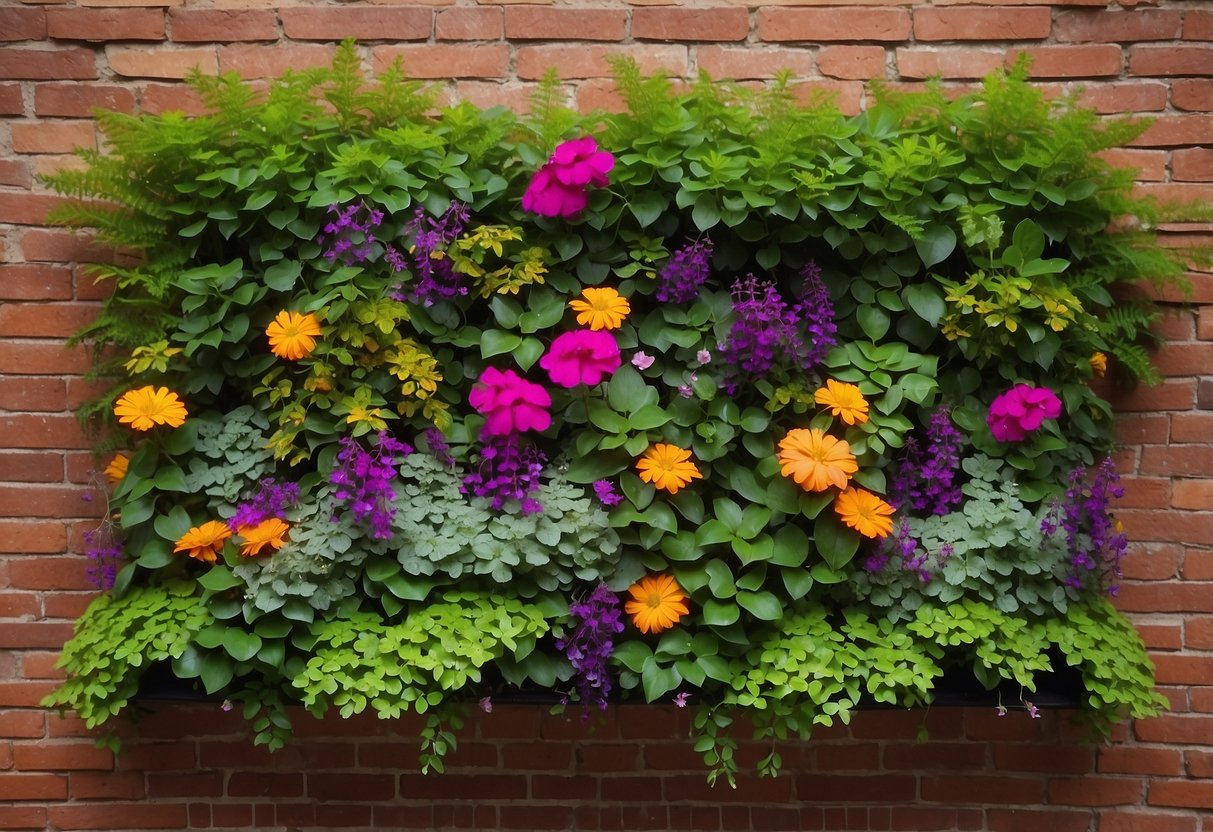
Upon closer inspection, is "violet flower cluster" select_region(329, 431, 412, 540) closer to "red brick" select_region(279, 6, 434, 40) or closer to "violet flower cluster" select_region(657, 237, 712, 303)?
"violet flower cluster" select_region(657, 237, 712, 303)

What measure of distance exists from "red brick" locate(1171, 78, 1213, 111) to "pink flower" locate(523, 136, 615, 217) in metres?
1.27

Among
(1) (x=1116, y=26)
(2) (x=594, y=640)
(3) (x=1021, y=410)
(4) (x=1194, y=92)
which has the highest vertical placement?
(1) (x=1116, y=26)

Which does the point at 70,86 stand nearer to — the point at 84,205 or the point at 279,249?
the point at 84,205

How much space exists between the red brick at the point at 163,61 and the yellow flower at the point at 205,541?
3.27 feet

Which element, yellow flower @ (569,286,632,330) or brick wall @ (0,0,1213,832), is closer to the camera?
yellow flower @ (569,286,632,330)

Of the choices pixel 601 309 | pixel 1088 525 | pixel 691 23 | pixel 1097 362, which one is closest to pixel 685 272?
pixel 601 309

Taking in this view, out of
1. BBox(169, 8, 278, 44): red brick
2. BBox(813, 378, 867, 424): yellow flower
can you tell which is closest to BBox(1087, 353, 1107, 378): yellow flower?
BBox(813, 378, 867, 424): yellow flower

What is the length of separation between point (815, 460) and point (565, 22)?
3.61ft

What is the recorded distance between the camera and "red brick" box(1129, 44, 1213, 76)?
196 centimetres

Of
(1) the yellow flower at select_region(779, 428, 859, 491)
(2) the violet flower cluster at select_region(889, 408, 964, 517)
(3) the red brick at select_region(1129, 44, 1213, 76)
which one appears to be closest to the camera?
(1) the yellow flower at select_region(779, 428, 859, 491)

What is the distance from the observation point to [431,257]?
69.4 inches

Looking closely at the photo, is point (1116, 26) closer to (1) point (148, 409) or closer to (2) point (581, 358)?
(2) point (581, 358)

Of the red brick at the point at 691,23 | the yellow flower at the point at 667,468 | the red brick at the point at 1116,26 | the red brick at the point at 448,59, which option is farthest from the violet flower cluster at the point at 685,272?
the red brick at the point at 1116,26

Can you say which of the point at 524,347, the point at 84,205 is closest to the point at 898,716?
the point at 524,347
